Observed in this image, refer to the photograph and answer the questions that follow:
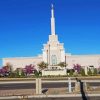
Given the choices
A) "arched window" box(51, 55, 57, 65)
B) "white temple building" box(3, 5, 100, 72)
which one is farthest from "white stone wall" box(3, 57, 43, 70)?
"arched window" box(51, 55, 57, 65)

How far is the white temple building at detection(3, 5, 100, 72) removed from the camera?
5261 inches

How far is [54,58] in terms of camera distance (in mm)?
137000

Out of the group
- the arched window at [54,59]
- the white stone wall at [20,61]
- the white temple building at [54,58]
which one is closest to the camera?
the white temple building at [54,58]

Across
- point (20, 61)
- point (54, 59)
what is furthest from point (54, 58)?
point (20, 61)

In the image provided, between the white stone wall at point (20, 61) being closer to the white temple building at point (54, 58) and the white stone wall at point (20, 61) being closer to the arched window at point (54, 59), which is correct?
the white temple building at point (54, 58)

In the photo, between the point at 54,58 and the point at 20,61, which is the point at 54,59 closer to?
the point at 54,58

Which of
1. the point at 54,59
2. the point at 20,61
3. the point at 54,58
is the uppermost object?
the point at 54,58

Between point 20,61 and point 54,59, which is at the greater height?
point 54,59

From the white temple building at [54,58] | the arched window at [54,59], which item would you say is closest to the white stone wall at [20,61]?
the white temple building at [54,58]

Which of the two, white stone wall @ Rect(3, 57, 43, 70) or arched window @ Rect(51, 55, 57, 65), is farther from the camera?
white stone wall @ Rect(3, 57, 43, 70)

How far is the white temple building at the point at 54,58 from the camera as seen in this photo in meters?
134

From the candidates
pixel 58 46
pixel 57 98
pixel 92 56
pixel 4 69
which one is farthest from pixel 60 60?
pixel 57 98

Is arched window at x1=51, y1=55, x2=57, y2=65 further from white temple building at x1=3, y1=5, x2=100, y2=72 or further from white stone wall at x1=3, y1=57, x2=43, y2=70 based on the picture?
white stone wall at x1=3, y1=57, x2=43, y2=70

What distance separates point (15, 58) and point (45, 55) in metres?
15.7
